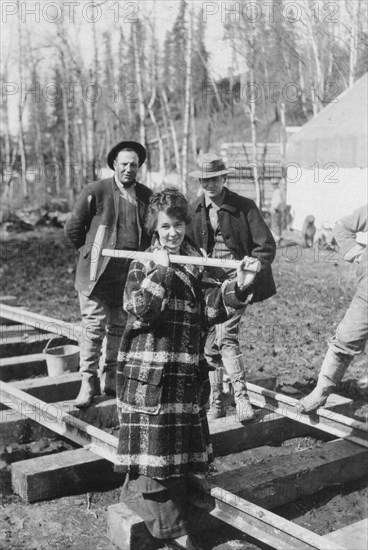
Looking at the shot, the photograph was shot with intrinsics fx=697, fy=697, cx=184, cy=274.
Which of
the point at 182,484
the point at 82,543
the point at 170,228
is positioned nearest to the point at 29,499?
the point at 82,543

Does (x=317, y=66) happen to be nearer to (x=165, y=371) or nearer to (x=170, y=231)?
(x=170, y=231)

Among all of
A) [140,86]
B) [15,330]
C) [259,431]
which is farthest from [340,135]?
[259,431]

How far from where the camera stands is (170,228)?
3.64 m

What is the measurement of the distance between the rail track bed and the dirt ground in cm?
3

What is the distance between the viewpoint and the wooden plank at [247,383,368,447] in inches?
187

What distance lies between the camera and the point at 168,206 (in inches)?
142

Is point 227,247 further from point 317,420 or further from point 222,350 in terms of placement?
point 317,420

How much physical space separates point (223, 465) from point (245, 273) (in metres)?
1.99

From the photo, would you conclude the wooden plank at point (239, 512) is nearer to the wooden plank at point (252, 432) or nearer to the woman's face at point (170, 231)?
the wooden plank at point (252, 432)

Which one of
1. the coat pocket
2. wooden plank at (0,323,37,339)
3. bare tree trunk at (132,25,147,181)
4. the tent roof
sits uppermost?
bare tree trunk at (132,25,147,181)

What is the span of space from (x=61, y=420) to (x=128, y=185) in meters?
1.83

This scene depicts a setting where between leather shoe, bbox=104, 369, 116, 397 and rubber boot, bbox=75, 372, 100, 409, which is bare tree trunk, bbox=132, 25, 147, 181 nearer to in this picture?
leather shoe, bbox=104, 369, 116, 397

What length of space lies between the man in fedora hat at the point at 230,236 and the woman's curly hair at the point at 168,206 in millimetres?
1368

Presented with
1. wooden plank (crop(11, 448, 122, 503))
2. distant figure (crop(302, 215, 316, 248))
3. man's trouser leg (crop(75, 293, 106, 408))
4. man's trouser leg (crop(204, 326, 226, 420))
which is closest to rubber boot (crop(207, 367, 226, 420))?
man's trouser leg (crop(204, 326, 226, 420))
